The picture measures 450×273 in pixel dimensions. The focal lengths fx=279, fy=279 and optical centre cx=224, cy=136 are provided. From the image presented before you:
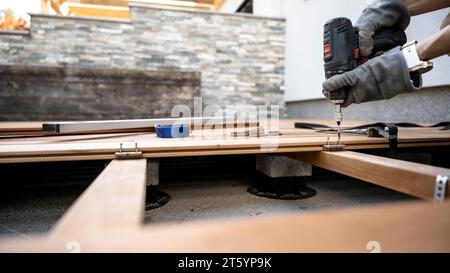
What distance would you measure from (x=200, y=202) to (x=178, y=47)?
3.23 m

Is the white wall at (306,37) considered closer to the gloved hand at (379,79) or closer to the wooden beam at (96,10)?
the gloved hand at (379,79)

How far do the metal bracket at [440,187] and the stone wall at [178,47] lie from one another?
12.2ft

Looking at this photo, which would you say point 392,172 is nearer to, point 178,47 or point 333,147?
point 333,147

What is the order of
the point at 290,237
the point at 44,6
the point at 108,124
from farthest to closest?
the point at 44,6, the point at 108,124, the point at 290,237

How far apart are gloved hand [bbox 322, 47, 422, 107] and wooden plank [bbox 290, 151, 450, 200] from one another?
0.30 metres

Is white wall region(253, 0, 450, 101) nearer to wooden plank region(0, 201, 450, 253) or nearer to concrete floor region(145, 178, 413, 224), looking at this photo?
concrete floor region(145, 178, 413, 224)

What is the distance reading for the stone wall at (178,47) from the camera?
12.1 ft

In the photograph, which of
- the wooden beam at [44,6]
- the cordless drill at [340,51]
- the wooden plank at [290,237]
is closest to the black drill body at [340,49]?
the cordless drill at [340,51]

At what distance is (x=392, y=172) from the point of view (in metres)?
0.82

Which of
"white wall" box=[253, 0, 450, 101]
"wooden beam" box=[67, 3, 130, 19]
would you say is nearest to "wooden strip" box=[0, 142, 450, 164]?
"white wall" box=[253, 0, 450, 101]

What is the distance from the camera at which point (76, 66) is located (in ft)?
12.3

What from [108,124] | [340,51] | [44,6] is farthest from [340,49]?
[44,6]
